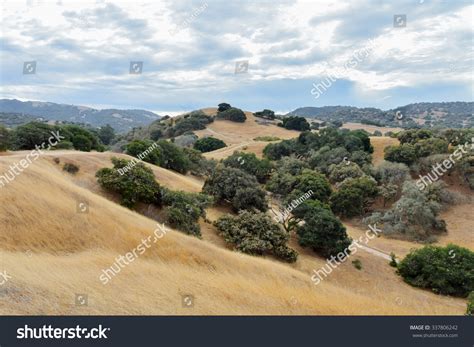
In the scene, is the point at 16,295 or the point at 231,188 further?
the point at 231,188

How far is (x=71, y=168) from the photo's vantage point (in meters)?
31.6

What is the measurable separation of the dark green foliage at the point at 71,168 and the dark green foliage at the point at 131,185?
125 inches

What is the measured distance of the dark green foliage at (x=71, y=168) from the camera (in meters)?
31.2

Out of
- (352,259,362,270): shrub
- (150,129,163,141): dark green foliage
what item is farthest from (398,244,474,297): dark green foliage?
(150,129,163,141): dark green foliage

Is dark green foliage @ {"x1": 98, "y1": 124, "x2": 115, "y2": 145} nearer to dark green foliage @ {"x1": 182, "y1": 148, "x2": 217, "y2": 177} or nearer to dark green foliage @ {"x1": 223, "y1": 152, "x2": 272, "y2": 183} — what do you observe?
dark green foliage @ {"x1": 182, "y1": 148, "x2": 217, "y2": 177}

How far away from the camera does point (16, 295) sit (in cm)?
1028

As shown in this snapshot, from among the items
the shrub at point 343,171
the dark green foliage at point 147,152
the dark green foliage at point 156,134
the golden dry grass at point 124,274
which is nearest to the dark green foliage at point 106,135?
the dark green foliage at point 156,134

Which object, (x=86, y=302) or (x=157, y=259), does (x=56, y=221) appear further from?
(x=86, y=302)

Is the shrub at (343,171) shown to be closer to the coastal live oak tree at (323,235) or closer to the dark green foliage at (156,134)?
the coastal live oak tree at (323,235)

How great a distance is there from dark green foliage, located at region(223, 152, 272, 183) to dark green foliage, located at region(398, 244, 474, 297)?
2847 centimetres

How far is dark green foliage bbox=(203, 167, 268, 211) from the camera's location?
3350 cm

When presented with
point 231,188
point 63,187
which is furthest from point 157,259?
point 231,188
